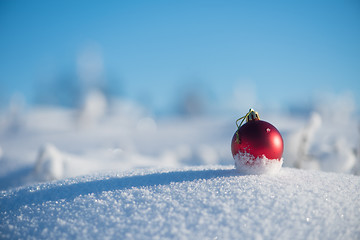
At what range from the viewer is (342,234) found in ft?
3.09

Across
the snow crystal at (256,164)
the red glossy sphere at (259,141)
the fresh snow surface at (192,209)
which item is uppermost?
the red glossy sphere at (259,141)

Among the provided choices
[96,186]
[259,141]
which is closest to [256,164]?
[259,141]

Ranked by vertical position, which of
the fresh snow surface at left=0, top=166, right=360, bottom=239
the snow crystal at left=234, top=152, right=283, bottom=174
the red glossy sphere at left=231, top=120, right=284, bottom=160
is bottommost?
the fresh snow surface at left=0, top=166, right=360, bottom=239

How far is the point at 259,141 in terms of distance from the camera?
1.35 m

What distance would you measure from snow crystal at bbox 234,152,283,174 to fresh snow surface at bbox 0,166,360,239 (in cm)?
4

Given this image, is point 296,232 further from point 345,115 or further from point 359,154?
point 345,115

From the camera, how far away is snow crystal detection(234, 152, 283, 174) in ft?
4.48

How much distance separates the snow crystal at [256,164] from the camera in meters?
1.37

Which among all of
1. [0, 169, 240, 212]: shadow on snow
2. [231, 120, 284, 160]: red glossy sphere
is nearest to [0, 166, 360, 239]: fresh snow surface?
[0, 169, 240, 212]: shadow on snow

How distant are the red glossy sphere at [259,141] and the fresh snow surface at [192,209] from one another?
14cm

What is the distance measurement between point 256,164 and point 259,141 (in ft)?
0.44

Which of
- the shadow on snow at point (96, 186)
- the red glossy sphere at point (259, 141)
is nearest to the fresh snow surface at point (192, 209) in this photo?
the shadow on snow at point (96, 186)

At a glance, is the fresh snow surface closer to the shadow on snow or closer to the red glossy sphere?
the shadow on snow

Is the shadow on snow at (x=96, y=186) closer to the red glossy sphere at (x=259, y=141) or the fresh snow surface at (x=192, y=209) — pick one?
the fresh snow surface at (x=192, y=209)
